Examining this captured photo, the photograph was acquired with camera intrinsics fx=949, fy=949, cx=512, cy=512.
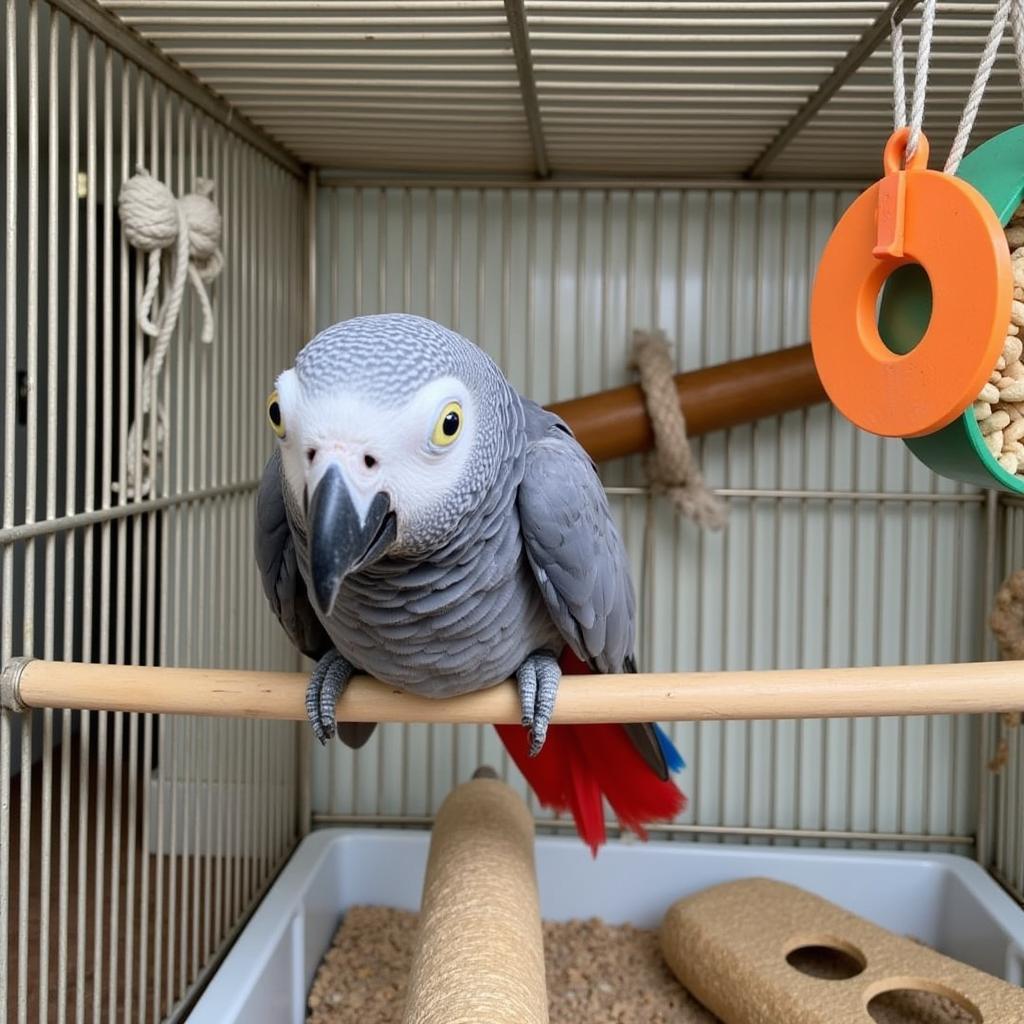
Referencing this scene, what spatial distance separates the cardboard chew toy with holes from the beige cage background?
0.31 metres

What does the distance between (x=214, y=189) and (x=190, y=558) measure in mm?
488

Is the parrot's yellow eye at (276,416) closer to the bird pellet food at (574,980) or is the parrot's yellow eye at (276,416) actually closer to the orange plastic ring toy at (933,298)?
the orange plastic ring toy at (933,298)

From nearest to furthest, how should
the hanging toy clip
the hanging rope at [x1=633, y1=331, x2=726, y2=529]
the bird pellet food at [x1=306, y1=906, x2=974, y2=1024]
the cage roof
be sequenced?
the hanging toy clip
the cage roof
the bird pellet food at [x1=306, y1=906, x2=974, y2=1024]
the hanging rope at [x1=633, y1=331, x2=726, y2=529]

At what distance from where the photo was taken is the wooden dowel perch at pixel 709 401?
1.46m

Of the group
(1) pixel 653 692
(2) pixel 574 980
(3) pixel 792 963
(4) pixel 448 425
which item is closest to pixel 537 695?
(1) pixel 653 692

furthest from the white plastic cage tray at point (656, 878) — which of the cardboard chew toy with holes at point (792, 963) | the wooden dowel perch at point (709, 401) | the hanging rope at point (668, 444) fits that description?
the wooden dowel perch at point (709, 401)

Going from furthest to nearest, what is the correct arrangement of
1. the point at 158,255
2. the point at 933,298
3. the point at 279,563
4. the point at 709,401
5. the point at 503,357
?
the point at 503,357, the point at 709,401, the point at 158,255, the point at 279,563, the point at 933,298

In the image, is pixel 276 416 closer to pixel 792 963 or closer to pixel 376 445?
pixel 376 445

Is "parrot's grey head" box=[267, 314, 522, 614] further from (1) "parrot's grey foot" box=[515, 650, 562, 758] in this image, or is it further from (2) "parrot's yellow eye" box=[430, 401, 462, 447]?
(1) "parrot's grey foot" box=[515, 650, 562, 758]

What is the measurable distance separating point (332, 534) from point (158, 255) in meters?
0.67

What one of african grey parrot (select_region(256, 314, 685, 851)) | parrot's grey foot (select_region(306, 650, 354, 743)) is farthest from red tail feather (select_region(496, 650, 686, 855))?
parrot's grey foot (select_region(306, 650, 354, 743))

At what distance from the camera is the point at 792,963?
4.62ft

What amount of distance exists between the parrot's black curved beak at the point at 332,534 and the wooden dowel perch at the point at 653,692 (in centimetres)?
27

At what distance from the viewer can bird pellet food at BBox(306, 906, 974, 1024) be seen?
1277 millimetres
